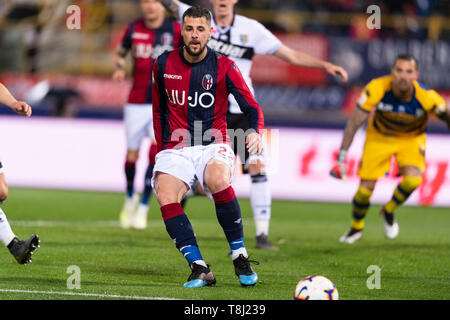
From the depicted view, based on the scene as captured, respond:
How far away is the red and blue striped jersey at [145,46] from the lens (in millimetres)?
10945

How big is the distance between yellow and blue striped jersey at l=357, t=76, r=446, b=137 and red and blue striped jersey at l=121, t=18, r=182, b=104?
2599mm

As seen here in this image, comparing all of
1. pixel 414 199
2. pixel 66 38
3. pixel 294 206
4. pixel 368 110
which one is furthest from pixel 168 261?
pixel 66 38

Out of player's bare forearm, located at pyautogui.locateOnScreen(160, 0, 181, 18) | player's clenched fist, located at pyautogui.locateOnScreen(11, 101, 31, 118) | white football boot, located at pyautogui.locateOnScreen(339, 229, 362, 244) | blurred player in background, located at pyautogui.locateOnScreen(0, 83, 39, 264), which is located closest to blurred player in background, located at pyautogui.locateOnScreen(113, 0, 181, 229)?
player's bare forearm, located at pyautogui.locateOnScreen(160, 0, 181, 18)

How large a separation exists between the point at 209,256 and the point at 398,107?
2891mm

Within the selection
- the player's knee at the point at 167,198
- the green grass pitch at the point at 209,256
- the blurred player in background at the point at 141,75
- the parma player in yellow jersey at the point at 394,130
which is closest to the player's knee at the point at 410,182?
the parma player in yellow jersey at the point at 394,130

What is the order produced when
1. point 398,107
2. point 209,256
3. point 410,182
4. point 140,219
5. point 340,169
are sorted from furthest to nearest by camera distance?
point 140,219, point 410,182, point 398,107, point 340,169, point 209,256

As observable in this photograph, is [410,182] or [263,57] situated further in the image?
[263,57]

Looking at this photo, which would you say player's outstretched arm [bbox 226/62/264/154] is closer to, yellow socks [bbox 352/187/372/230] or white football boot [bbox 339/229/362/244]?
yellow socks [bbox 352/187/372/230]

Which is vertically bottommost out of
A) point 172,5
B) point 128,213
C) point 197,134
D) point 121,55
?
point 128,213

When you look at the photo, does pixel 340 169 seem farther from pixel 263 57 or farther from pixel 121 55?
pixel 263 57

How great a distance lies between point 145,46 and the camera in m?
11.0

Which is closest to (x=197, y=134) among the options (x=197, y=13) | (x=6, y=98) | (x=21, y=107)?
(x=197, y=13)

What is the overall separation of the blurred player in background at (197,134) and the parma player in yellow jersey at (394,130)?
9.82ft

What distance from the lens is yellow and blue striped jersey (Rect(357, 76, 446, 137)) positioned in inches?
381
